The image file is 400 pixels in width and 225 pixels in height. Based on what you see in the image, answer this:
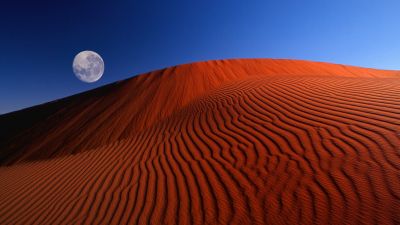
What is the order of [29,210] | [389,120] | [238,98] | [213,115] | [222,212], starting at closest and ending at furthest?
[222,212]
[389,120]
[29,210]
[213,115]
[238,98]

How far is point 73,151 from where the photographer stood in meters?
8.66

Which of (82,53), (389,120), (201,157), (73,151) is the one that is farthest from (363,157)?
(82,53)

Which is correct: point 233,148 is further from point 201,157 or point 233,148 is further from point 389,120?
point 389,120

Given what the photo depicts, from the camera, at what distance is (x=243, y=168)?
3928mm

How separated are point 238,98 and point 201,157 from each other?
10.6 feet

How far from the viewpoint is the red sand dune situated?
285 centimetres

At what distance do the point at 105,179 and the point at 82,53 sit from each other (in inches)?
675

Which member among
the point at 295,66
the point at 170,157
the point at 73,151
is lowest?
the point at 73,151

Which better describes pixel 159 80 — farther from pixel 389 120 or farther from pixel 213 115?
pixel 389 120

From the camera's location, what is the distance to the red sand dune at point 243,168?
285cm

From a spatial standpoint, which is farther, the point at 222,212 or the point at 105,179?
the point at 105,179

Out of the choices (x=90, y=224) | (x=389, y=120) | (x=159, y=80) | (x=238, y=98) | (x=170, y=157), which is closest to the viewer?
(x=90, y=224)

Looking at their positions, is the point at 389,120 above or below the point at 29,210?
above

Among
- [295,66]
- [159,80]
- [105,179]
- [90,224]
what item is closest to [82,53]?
[159,80]
